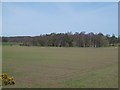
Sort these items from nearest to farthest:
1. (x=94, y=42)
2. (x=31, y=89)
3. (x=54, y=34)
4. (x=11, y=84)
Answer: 1. (x=31, y=89)
2. (x=11, y=84)
3. (x=94, y=42)
4. (x=54, y=34)

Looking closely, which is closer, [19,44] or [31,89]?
[31,89]

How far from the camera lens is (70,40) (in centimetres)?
10894

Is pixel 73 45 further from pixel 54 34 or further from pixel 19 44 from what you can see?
pixel 19 44

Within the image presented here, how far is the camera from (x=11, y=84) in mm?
11484

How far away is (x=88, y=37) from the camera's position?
109 m

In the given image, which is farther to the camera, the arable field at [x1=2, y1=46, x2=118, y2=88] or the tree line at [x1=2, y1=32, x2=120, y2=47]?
the tree line at [x1=2, y1=32, x2=120, y2=47]

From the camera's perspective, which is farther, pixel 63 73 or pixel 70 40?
pixel 70 40

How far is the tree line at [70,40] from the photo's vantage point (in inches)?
4176

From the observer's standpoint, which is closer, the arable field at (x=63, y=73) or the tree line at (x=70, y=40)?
the arable field at (x=63, y=73)

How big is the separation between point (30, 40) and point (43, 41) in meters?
5.60

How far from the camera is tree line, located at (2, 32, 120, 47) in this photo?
10606 cm

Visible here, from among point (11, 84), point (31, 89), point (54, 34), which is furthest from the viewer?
point (54, 34)

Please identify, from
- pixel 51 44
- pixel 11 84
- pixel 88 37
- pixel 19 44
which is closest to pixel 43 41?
pixel 51 44

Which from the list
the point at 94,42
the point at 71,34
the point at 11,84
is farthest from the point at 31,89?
the point at 71,34
